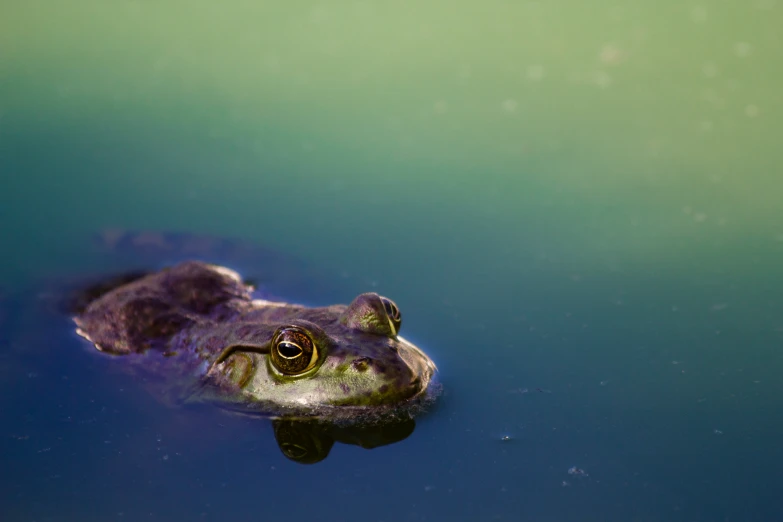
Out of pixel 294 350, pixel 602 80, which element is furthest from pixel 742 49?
pixel 294 350

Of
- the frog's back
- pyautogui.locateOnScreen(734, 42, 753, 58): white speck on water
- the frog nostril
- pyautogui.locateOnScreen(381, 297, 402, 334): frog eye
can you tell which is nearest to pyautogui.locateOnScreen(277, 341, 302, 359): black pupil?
the frog nostril

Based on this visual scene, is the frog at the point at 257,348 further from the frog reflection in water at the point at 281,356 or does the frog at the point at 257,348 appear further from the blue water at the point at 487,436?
the blue water at the point at 487,436

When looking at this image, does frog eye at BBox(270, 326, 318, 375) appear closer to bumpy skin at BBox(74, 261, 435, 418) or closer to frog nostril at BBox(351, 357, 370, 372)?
bumpy skin at BBox(74, 261, 435, 418)

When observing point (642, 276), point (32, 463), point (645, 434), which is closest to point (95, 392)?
point (32, 463)

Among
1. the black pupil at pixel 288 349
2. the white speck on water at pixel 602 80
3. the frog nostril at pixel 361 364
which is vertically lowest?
the frog nostril at pixel 361 364

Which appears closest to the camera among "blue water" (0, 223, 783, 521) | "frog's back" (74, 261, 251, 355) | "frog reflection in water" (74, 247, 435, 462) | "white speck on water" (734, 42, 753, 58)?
"blue water" (0, 223, 783, 521)

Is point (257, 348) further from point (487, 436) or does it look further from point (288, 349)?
point (487, 436)

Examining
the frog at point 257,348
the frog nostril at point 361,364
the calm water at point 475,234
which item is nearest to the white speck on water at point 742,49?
the calm water at point 475,234
